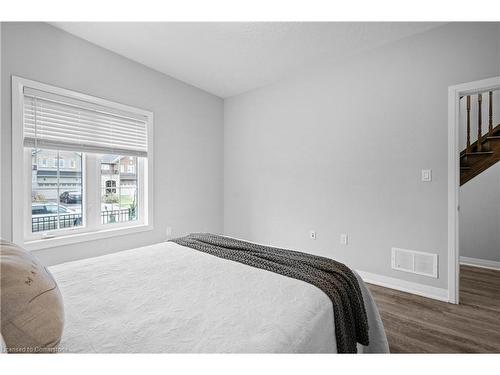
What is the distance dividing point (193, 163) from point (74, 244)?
1736mm

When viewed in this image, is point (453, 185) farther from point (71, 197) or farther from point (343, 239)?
point (71, 197)

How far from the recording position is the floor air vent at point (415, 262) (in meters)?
2.36

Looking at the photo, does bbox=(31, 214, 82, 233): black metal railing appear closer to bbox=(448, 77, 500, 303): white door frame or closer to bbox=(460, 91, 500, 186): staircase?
bbox=(448, 77, 500, 303): white door frame

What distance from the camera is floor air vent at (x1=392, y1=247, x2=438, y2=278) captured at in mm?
2361

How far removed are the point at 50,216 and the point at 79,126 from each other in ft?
3.00

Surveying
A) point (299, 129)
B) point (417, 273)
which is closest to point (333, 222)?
point (417, 273)

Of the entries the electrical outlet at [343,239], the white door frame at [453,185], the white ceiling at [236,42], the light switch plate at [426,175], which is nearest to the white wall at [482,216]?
the white door frame at [453,185]

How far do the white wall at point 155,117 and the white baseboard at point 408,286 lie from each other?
7.60ft

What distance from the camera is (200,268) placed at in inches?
58.3

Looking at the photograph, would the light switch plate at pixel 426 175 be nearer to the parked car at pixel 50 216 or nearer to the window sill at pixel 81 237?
the window sill at pixel 81 237

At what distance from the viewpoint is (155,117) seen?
3.11 metres

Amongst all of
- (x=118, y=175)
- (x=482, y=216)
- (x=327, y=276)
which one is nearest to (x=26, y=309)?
(x=327, y=276)

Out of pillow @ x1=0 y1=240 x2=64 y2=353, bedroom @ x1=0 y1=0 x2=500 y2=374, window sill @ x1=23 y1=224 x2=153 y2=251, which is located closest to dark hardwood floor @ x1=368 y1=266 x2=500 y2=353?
bedroom @ x1=0 y1=0 x2=500 y2=374

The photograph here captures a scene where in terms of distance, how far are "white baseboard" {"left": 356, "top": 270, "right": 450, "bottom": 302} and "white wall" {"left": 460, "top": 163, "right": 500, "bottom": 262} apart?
1.70m
